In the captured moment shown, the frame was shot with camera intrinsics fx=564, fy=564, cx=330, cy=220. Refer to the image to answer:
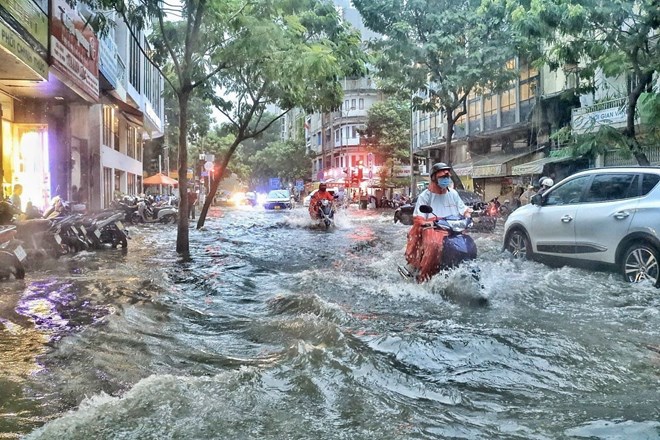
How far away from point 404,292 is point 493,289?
1.08 metres

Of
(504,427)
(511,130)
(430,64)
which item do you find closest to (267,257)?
(504,427)

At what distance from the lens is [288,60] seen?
11.6m

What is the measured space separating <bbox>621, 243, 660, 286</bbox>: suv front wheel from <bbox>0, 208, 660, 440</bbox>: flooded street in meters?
0.16

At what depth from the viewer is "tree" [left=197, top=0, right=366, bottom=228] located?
1084cm

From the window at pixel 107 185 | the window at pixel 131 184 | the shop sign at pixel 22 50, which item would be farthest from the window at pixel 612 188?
the window at pixel 131 184

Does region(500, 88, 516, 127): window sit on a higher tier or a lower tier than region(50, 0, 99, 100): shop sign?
higher

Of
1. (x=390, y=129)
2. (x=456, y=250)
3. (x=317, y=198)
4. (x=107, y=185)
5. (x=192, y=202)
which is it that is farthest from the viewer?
(x=390, y=129)

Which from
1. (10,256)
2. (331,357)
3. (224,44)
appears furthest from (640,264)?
(224,44)

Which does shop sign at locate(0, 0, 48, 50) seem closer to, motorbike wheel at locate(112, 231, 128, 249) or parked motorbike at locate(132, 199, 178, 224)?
motorbike wheel at locate(112, 231, 128, 249)

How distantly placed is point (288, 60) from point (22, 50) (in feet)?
15.9

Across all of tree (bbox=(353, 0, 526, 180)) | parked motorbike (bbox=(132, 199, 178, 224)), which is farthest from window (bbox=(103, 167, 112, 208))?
tree (bbox=(353, 0, 526, 180))

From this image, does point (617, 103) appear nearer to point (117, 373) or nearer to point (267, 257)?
point (267, 257)

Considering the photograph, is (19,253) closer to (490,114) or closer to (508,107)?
(508,107)

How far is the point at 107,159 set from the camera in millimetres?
22969
